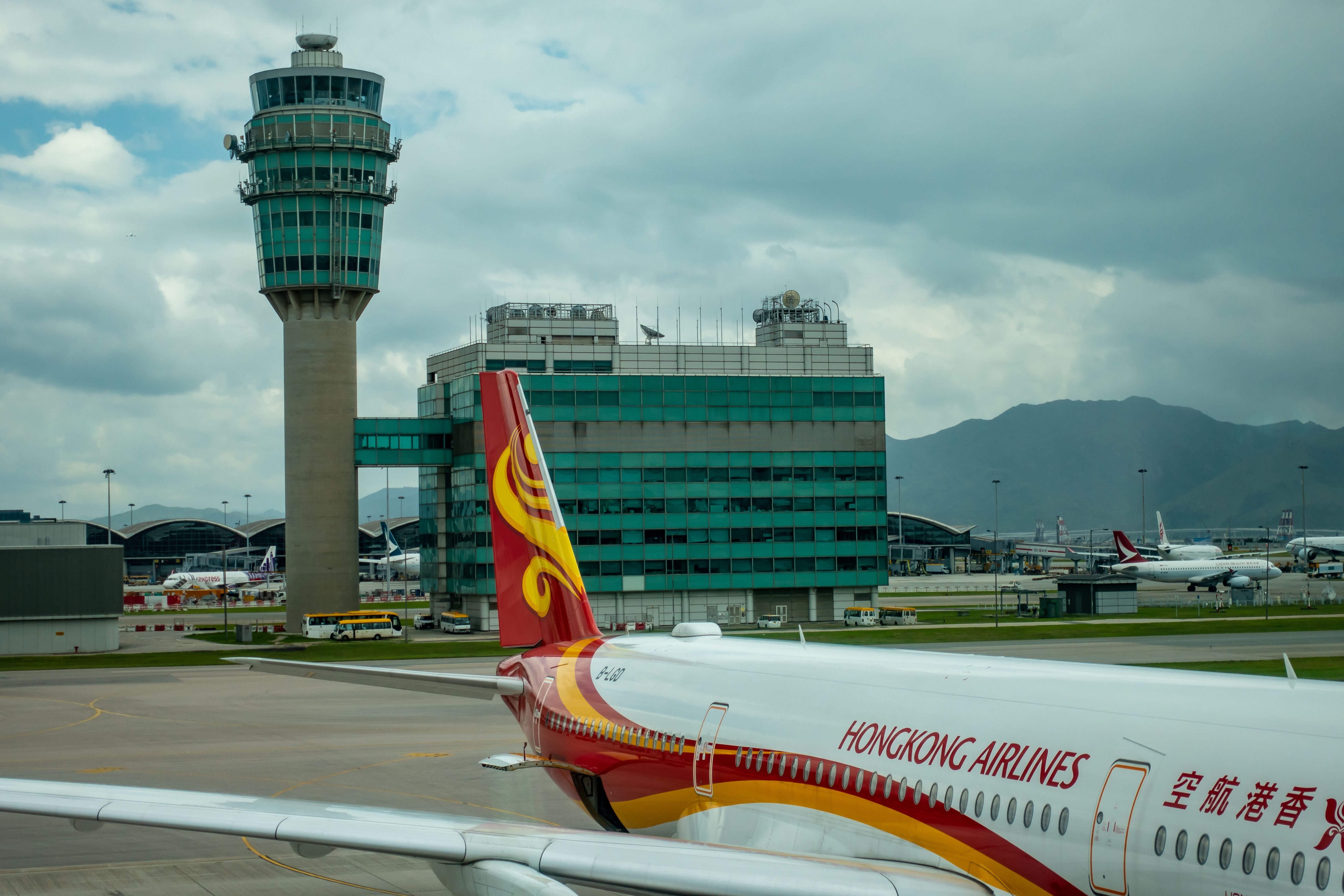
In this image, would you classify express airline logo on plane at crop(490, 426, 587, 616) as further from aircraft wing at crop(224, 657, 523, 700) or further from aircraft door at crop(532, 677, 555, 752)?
aircraft door at crop(532, 677, 555, 752)

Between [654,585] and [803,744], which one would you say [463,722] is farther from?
[654,585]

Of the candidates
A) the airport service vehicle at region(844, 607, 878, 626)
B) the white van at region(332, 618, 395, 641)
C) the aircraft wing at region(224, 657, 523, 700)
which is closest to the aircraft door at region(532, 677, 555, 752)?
the aircraft wing at region(224, 657, 523, 700)

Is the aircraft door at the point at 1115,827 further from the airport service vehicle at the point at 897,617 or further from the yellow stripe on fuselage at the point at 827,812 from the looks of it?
the airport service vehicle at the point at 897,617

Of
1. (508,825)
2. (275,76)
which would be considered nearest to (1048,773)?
(508,825)

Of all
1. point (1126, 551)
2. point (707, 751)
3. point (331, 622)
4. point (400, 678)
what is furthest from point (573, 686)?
point (1126, 551)

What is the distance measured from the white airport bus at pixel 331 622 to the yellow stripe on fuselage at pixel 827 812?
82471 millimetres

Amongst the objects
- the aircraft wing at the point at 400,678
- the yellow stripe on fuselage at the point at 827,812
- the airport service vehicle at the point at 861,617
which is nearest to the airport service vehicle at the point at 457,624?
the airport service vehicle at the point at 861,617

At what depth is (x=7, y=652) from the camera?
8638cm

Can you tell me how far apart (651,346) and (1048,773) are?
99.4m

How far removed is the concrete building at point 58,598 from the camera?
85500mm

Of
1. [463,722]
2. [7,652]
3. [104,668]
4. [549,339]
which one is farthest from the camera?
[549,339]

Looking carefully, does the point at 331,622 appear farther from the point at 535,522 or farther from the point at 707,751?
the point at 707,751

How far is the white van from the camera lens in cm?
9744

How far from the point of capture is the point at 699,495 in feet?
356
